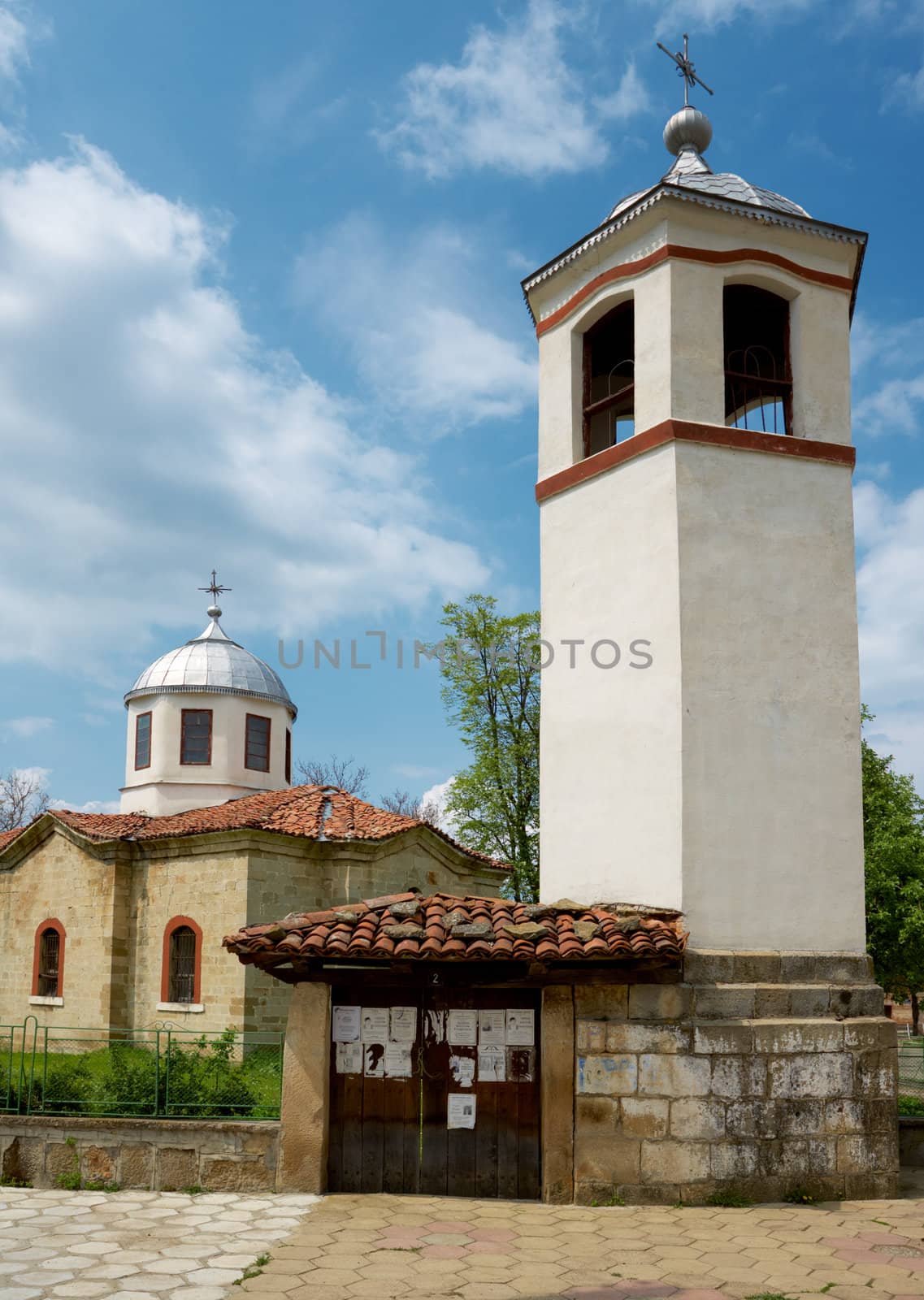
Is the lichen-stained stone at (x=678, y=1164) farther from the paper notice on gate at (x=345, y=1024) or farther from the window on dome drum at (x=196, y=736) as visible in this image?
the window on dome drum at (x=196, y=736)

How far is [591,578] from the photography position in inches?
408

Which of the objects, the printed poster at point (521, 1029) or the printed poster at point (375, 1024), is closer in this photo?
the printed poster at point (521, 1029)

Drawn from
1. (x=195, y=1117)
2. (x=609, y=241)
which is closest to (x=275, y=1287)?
(x=195, y=1117)

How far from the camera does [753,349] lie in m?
11.4

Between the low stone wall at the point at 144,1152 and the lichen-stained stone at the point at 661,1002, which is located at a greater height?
the lichen-stained stone at the point at 661,1002

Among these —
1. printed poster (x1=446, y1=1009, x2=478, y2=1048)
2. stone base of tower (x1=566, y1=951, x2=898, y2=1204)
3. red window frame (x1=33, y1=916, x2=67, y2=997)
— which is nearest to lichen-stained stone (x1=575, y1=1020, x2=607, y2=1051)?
stone base of tower (x1=566, y1=951, x2=898, y2=1204)

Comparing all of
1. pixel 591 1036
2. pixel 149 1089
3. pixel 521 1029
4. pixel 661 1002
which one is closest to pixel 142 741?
pixel 149 1089

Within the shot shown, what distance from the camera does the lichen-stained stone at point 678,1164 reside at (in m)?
8.45

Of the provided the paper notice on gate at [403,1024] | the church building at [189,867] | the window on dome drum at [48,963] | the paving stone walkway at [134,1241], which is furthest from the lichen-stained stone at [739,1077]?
the window on dome drum at [48,963]

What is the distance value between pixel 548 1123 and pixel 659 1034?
1.11 meters

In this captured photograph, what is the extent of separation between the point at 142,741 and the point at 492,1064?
16.7 metres

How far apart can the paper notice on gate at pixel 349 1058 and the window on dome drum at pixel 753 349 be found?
686 centimetres

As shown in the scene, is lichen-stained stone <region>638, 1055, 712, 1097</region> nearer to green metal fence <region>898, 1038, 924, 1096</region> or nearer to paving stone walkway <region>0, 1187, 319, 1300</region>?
paving stone walkway <region>0, 1187, 319, 1300</region>

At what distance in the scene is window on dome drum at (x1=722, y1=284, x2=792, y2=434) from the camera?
1097 centimetres
